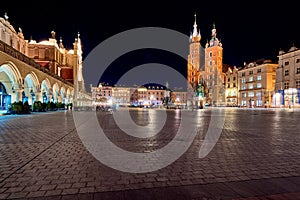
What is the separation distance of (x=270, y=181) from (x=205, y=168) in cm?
133

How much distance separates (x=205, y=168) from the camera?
4.85 metres

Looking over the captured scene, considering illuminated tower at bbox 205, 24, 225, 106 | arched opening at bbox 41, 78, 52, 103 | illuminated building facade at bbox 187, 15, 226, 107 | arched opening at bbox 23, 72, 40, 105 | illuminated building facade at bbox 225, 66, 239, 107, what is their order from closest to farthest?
arched opening at bbox 23, 72, 40, 105 → arched opening at bbox 41, 78, 52, 103 → illuminated building facade at bbox 225, 66, 239, 107 → illuminated tower at bbox 205, 24, 225, 106 → illuminated building facade at bbox 187, 15, 226, 107

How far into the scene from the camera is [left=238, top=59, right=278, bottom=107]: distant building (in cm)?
6450

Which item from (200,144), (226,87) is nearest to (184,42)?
(226,87)

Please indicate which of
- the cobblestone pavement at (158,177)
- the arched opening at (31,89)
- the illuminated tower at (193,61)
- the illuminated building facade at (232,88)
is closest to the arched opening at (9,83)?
the arched opening at (31,89)

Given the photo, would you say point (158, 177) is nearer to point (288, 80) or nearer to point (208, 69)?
point (288, 80)

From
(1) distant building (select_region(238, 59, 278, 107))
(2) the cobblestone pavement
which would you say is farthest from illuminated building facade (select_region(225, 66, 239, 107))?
(2) the cobblestone pavement

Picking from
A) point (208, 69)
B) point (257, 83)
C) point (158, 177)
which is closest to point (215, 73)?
point (208, 69)

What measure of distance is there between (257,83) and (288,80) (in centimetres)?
1323

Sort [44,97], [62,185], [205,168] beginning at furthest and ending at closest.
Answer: [44,97]
[205,168]
[62,185]

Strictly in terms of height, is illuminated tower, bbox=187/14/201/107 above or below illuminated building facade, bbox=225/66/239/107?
above

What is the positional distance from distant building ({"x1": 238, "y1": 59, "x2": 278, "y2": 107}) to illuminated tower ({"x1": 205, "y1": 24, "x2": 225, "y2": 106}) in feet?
39.6

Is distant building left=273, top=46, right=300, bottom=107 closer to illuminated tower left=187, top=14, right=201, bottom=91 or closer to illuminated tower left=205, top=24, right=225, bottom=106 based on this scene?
illuminated tower left=205, top=24, right=225, bottom=106

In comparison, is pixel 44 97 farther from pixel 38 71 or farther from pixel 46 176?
pixel 46 176
